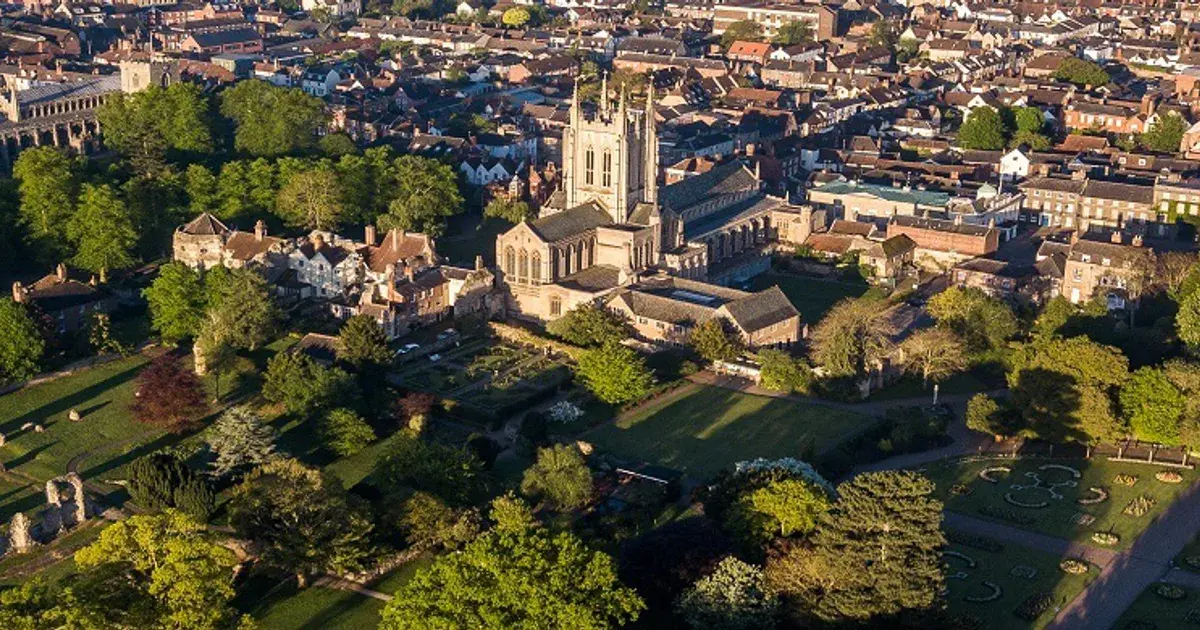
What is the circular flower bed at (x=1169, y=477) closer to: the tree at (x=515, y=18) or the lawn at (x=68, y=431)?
the lawn at (x=68, y=431)

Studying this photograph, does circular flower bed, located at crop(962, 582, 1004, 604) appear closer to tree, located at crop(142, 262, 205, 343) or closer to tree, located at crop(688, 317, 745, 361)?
tree, located at crop(688, 317, 745, 361)

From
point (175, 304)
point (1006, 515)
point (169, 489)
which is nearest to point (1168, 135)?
point (1006, 515)

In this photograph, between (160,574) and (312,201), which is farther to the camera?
(312,201)

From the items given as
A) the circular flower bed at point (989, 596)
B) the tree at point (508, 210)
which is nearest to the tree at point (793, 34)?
the tree at point (508, 210)

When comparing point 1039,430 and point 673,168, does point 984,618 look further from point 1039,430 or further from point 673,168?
point 673,168

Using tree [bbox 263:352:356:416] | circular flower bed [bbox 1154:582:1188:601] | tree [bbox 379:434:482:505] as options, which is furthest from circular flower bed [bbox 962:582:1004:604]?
tree [bbox 263:352:356:416]

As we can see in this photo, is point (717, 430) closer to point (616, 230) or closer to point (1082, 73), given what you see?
point (616, 230)
